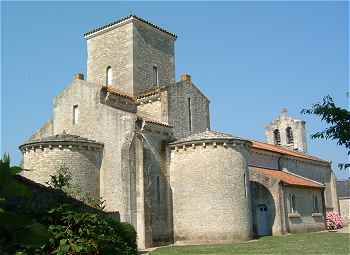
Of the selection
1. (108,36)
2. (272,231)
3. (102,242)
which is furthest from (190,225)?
(108,36)

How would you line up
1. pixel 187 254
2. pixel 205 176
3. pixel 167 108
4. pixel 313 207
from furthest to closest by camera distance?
pixel 313 207, pixel 167 108, pixel 205 176, pixel 187 254

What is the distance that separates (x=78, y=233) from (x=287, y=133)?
37721 millimetres

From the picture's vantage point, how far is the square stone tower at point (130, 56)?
2903 centimetres

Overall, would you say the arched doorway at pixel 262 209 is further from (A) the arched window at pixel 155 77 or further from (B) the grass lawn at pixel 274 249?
(A) the arched window at pixel 155 77

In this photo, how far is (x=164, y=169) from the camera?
25.1 m

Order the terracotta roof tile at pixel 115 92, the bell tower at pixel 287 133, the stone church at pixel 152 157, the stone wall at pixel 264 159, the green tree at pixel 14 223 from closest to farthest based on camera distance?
the green tree at pixel 14 223
the stone church at pixel 152 157
the terracotta roof tile at pixel 115 92
the stone wall at pixel 264 159
the bell tower at pixel 287 133

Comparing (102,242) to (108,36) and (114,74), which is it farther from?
(108,36)

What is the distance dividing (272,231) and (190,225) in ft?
21.0

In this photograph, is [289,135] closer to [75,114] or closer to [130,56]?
[130,56]

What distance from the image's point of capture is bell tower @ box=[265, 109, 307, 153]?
45750 mm

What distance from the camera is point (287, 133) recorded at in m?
46.4

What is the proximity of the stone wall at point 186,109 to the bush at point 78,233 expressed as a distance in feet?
46.9

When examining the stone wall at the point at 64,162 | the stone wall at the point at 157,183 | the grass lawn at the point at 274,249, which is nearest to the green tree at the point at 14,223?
the grass lawn at the point at 274,249

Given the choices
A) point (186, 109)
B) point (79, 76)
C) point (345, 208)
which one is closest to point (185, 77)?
point (186, 109)
